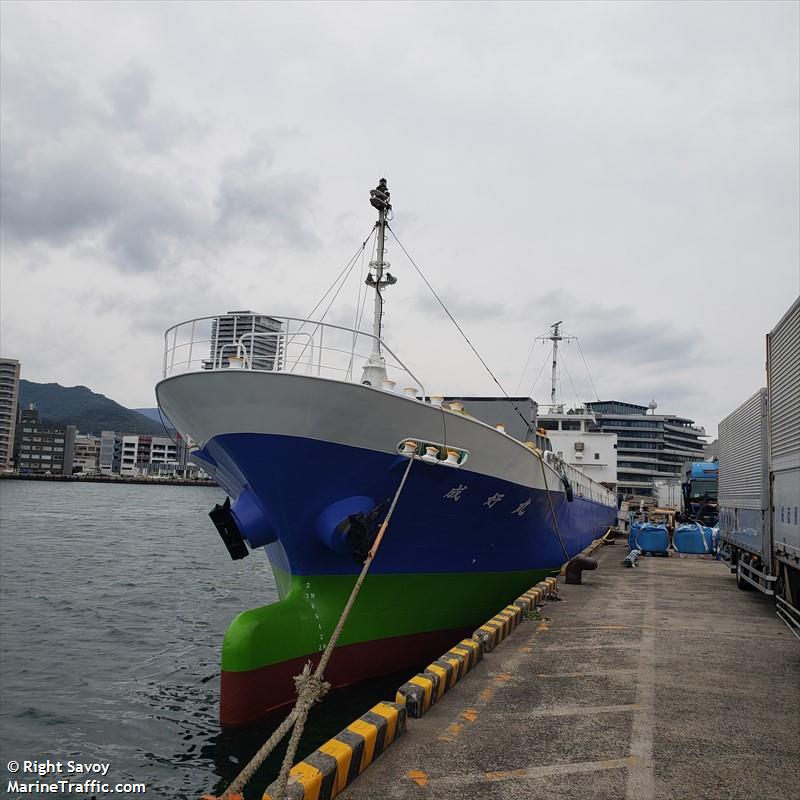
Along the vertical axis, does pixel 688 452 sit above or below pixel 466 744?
above

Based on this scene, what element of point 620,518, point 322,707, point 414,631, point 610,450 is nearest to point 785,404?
point 414,631

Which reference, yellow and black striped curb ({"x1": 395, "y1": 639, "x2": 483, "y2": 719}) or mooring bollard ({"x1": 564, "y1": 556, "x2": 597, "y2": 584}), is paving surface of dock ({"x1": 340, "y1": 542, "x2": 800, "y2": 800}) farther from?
mooring bollard ({"x1": 564, "y1": 556, "x2": 597, "y2": 584})

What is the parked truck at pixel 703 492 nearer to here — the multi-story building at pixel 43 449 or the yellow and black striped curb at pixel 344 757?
the yellow and black striped curb at pixel 344 757

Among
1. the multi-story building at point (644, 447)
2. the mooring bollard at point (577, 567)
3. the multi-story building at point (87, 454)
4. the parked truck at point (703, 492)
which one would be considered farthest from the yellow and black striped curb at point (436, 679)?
the multi-story building at point (87, 454)

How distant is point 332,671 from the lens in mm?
8000

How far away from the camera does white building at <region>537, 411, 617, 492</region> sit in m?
24.5

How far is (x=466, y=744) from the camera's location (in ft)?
15.2

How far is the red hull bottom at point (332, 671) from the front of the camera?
7.20 meters

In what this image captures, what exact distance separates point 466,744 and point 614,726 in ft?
A: 4.39

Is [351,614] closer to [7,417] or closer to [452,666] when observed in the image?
[452,666]

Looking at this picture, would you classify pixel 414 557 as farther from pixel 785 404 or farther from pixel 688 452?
pixel 688 452

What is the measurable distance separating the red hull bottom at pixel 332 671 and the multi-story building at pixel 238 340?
3826mm

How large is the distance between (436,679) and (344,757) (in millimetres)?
1758

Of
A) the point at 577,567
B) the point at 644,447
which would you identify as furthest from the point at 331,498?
the point at 644,447
